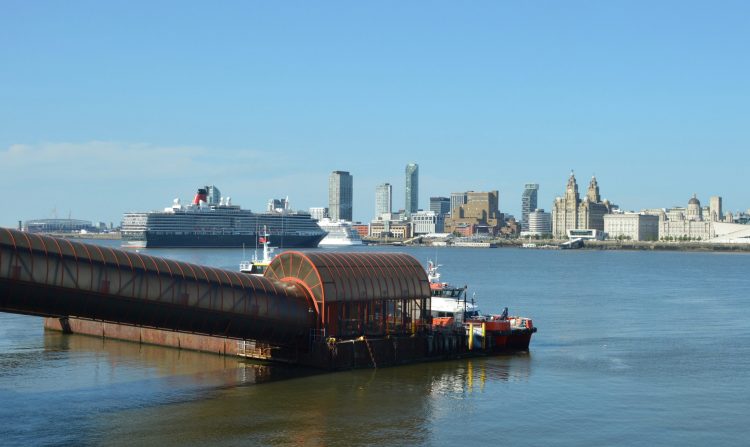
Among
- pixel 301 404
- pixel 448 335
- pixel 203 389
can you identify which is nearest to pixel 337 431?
pixel 301 404

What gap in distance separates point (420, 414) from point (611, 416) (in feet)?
28.2

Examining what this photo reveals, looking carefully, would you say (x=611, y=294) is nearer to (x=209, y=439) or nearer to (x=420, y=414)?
(x=420, y=414)

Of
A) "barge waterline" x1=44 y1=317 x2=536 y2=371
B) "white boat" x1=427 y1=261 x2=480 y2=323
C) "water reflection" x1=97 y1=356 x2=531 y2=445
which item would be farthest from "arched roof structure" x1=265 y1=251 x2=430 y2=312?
"white boat" x1=427 y1=261 x2=480 y2=323

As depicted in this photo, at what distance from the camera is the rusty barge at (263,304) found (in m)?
37.8

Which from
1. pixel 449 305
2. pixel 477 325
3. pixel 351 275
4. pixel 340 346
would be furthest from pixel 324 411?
pixel 449 305

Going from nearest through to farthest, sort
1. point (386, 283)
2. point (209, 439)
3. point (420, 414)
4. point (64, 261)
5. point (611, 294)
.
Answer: point (209, 439) < point (64, 261) < point (420, 414) < point (386, 283) < point (611, 294)

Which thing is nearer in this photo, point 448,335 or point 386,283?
point 386,283

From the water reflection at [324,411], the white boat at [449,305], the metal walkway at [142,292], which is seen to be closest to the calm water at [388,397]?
the water reflection at [324,411]

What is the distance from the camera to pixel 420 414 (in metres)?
40.5

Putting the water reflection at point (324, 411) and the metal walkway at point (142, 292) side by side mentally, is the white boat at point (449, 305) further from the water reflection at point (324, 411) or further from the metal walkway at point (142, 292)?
the metal walkway at point (142, 292)

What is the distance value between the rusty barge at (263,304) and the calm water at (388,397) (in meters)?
1.30

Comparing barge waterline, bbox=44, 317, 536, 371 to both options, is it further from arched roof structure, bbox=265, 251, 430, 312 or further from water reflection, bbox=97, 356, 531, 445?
arched roof structure, bbox=265, 251, 430, 312

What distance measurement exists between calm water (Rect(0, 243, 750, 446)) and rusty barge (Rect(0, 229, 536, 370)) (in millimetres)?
1301

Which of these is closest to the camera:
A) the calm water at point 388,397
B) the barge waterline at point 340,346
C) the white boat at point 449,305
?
the calm water at point 388,397
